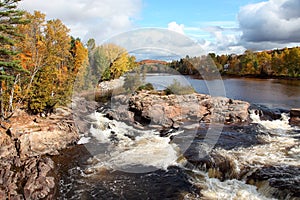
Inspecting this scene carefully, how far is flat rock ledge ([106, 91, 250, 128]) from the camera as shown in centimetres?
2284

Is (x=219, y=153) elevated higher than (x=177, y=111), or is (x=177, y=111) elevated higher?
(x=177, y=111)

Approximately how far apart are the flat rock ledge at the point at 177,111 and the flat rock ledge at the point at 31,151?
642 centimetres

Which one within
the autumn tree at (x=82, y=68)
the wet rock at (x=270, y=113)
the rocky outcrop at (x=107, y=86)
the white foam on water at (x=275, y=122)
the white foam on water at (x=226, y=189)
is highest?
the autumn tree at (x=82, y=68)

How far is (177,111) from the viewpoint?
2409 centimetres

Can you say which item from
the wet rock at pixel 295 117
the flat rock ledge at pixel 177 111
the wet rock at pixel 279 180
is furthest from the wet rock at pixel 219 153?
the wet rock at pixel 295 117

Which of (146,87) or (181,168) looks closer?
(181,168)

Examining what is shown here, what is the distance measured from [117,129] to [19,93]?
791cm

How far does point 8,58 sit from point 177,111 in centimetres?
1483

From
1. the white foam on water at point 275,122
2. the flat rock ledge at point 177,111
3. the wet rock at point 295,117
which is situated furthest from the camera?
the flat rock ledge at point 177,111

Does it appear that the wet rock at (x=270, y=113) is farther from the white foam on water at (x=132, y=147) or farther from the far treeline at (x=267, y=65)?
the far treeline at (x=267, y=65)

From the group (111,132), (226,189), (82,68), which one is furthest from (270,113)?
(82,68)

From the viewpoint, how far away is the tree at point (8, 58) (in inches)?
599

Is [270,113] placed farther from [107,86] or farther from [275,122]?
[107,86]

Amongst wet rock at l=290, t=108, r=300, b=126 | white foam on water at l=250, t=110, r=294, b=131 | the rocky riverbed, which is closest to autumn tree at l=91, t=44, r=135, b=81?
the rocky riverbed
